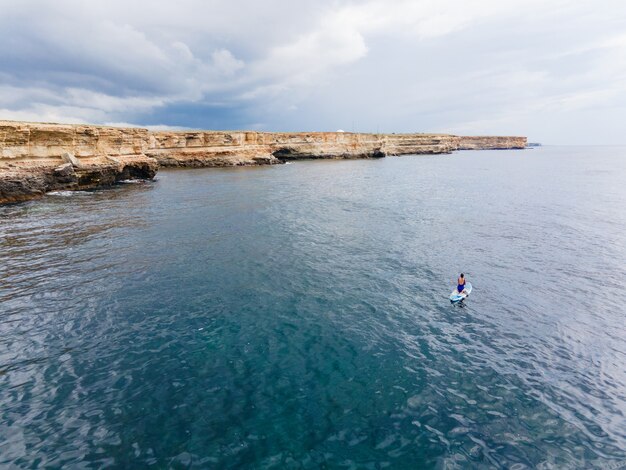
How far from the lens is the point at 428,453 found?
25.7ft

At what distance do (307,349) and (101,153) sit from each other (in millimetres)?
47664

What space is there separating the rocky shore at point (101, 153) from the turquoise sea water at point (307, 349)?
1407 cm

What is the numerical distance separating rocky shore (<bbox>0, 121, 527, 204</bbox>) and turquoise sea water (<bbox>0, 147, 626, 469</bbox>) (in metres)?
14.1

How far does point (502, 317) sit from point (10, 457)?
16810 mm

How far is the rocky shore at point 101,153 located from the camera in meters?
34.2

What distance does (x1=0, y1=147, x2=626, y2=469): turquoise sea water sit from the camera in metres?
8.02

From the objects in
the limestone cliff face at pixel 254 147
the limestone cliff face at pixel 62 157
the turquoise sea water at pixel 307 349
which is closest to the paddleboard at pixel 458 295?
the turquoise sea water at pixel 307 349

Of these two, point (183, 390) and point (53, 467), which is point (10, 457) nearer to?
point (53, 467)

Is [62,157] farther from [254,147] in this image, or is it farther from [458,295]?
[254,147]

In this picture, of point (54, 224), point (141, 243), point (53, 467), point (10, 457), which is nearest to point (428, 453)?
point (53, 467)

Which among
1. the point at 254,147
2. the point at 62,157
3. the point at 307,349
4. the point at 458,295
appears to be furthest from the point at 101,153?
the point at 254,147

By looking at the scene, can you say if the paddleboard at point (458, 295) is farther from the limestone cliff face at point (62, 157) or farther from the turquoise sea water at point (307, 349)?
the limestone cliff face at point (62, 157)

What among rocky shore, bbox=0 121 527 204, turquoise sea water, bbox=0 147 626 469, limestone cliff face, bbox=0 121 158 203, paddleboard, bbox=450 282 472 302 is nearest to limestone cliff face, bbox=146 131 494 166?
rocky shore, bbox=0 121 527 204

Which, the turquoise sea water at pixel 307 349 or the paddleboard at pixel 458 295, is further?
the paddleboard at pixel 458 295
